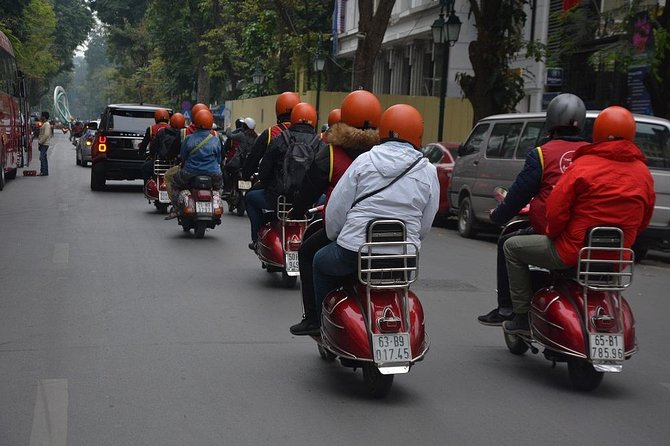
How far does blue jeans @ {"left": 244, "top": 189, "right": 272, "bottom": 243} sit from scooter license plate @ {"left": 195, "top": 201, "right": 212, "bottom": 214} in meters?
3.14

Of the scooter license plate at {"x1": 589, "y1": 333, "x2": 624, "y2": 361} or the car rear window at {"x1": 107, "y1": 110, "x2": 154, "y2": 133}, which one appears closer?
the scooter license plate at {"x1": 589, "y1": 333, "x2": 624, "y2": 361}

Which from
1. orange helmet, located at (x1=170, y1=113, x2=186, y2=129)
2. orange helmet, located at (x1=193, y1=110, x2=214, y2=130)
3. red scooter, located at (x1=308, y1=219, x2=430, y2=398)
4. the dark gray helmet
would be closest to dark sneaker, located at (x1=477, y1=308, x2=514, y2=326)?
red scooter, located at (x1=308, y1=219, x2=430, y2=398)

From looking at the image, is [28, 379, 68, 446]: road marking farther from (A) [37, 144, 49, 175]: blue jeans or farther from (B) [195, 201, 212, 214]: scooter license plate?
(A) [37, 144, 49, 175]: blue jeans

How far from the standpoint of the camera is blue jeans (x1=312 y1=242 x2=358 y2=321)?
5918mm

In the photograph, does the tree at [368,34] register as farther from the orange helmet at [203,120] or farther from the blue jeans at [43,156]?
the orange helmet at [203,120]

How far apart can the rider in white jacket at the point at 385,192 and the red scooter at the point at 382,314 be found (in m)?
0.12

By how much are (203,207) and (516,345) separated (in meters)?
7.13

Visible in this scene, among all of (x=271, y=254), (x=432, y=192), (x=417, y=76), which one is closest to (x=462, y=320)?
(x=271, y=254)

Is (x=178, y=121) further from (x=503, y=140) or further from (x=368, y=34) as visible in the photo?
(x=368, y=34)

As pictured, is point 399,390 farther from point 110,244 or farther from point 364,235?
point 110,244

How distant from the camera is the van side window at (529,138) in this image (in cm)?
1491

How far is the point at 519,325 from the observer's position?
265 inches

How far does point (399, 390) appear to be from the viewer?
618 centimetres

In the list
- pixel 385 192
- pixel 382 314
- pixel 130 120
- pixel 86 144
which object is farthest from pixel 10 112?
pixel 382 314
